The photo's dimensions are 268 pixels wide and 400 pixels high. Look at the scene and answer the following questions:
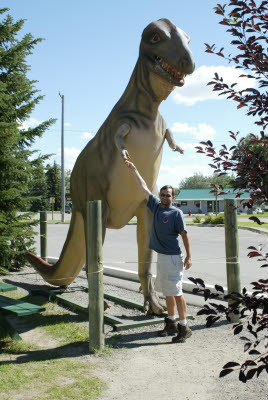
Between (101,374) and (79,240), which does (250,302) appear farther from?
(79,240)

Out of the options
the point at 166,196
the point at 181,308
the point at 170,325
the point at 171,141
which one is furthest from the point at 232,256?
the point at 171,141

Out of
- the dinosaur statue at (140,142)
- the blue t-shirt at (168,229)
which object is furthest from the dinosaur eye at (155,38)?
the blue t-shirt at (168,229)

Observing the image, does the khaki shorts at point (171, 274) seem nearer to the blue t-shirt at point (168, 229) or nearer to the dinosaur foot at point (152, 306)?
the blue t-shirt at point (168, 229)

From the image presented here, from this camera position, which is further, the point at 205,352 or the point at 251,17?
the point at 205,352

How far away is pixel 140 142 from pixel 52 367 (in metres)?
2.40

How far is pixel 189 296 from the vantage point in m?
5.88

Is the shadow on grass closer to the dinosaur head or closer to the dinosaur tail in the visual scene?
the dinosaur tail

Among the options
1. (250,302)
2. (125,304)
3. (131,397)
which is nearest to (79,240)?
(125,304)

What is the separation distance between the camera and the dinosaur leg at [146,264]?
187 inches

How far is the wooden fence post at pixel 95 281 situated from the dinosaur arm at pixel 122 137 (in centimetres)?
67

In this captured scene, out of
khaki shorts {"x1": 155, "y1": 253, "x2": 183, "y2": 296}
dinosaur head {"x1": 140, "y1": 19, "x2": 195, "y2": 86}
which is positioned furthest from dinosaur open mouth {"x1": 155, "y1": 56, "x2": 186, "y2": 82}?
khaki shorts {"x1": 155, "y1": 253, "x2": 183, "y2": 296}

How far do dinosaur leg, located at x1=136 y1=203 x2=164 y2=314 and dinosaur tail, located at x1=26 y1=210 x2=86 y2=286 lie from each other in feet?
2.64

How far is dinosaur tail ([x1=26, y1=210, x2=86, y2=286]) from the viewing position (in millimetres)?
5168

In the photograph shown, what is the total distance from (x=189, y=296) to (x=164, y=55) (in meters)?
3.52
